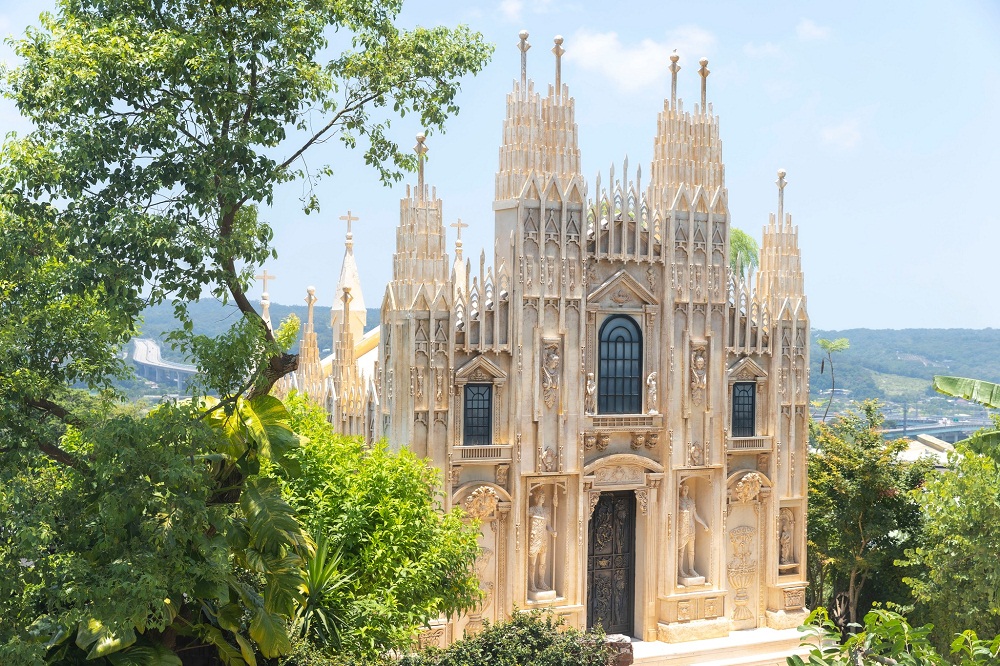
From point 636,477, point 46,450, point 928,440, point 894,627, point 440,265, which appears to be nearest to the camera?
point 894,627

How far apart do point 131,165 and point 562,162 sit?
10.8 meters

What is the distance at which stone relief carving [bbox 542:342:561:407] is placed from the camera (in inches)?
917

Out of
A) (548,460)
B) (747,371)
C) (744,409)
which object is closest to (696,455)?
(744,409)

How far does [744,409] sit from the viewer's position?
1018 inches

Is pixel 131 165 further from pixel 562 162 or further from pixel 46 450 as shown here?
pixel 562 162

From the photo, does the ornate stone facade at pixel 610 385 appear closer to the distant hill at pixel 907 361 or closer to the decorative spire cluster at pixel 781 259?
the decorative spire cluster at pixel 781 259

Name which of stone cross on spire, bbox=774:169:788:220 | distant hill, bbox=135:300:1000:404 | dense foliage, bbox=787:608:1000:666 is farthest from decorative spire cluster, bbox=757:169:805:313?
distant hill, bbox=135:300:1000:404

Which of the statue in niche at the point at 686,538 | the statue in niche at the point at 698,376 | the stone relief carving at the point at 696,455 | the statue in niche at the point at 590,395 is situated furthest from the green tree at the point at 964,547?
the statue in niche at the point at 590,395

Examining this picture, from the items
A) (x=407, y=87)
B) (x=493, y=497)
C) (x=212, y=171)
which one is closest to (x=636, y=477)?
(x=493, y=497)

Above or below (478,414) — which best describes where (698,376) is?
above

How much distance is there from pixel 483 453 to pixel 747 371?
22.3 feet

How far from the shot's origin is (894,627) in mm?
11188

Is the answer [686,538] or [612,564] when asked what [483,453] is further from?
[686,538]

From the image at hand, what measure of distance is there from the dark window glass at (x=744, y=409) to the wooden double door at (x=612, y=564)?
3111mm
